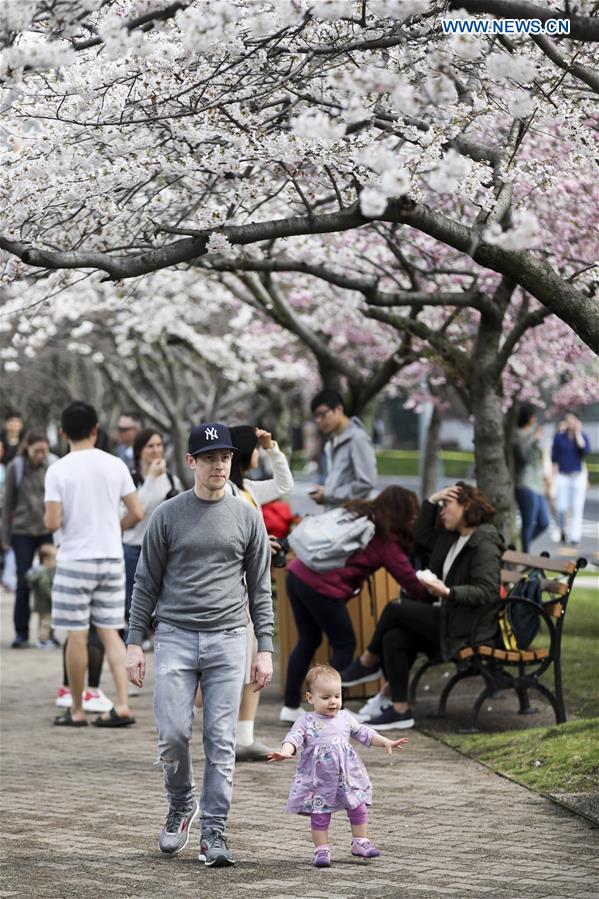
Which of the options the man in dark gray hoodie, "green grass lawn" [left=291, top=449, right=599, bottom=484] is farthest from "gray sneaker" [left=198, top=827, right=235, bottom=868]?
"green grass lawn" [left=291, top=449, right=599, bottom=484]

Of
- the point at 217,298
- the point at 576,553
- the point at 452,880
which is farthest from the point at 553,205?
the point at 217,298

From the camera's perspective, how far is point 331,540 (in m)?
10.1

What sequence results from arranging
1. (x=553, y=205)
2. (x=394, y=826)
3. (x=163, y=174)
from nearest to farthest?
(x=394, y=826) < (x=163, y=174) < (x=553, y=205)

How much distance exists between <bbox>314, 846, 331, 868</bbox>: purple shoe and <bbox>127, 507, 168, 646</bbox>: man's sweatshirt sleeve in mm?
1166

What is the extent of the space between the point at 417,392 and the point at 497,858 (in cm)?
1930

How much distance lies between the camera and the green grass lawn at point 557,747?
310 inches

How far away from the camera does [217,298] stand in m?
26.3

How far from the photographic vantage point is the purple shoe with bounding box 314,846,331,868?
20.6 feet

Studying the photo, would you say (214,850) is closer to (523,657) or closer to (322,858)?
(322,858)

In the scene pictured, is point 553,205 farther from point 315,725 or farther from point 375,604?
point 315,725

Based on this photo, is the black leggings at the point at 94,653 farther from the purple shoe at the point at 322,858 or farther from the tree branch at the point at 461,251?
the purple shoe at the point at 322,858

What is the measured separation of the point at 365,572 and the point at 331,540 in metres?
0.36

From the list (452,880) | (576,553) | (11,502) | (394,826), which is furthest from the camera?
(576,553)

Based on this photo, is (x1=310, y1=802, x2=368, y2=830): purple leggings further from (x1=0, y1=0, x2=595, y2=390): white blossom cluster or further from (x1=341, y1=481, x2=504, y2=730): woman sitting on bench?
(x1=341, y1=481, x2=504, y2=730): woman sitting on bench
